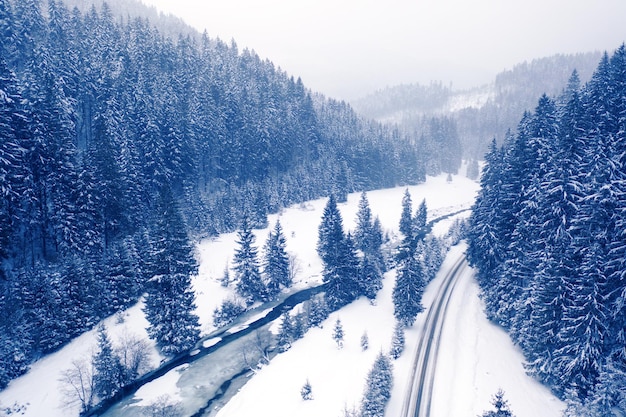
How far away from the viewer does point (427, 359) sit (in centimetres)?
3516

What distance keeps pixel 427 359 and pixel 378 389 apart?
33.7ft

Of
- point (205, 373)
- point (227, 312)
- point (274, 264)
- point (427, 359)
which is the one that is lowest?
point (427, 359)

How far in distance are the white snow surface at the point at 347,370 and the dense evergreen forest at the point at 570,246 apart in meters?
2.93

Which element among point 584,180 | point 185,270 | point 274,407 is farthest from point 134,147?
point 584,180

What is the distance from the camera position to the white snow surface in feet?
94.2

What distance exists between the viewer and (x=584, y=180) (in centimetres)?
3178

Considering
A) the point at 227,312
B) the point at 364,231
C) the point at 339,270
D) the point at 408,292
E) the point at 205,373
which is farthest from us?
the point at 364,231

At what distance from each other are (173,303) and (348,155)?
328ft

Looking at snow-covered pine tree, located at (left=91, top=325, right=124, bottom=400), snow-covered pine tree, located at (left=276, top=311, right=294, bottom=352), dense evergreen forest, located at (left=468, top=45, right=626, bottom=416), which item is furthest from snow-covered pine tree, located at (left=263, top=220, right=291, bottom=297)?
dense evergreen forest, located at (left=468, top=45, right=626, bottom=416)

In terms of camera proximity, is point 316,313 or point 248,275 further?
point 248,275

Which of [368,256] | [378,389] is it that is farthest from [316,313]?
[378,389]

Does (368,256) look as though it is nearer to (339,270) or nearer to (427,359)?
(339,270)

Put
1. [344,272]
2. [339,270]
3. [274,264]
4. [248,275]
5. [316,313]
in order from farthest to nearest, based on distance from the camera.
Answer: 1. [274,264]
2. [248,275]
3. [344,272]
4. [339,270]
5. [316,313]

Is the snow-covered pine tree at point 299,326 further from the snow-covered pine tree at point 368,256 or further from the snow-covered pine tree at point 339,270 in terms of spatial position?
the snow-covered pine tree at point 368,256
